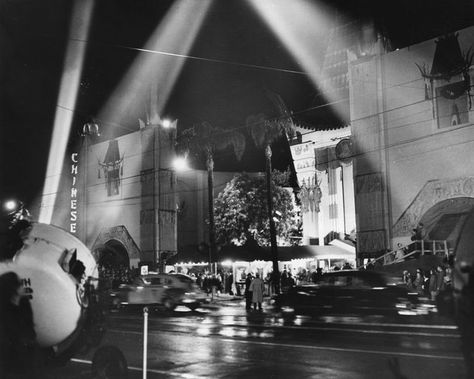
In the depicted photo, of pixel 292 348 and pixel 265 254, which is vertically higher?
pixel 265 254

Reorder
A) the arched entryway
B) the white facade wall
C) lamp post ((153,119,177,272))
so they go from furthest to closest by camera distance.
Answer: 1. the white facade wall
2. the arched entryway
3. lamp post ((153,119,177,272))

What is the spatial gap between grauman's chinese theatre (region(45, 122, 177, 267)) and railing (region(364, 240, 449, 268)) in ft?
60.1

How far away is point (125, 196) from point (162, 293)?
22.1m

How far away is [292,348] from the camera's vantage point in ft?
38.9

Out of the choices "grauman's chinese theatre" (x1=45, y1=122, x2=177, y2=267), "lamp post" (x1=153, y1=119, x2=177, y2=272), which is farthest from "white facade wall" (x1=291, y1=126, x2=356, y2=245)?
"grauman's chinese theatre" (x1=45, y1=122, x2=177, y2=267)

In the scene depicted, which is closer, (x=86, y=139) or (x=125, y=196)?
(x=125, y=196)

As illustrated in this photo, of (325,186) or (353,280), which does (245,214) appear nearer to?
(325,186)

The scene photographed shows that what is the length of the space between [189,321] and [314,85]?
37695mm

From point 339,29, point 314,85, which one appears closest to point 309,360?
point 339,29

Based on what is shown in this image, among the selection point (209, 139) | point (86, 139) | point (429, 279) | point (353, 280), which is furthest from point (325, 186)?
point (353, 280)

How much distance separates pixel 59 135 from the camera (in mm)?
37250

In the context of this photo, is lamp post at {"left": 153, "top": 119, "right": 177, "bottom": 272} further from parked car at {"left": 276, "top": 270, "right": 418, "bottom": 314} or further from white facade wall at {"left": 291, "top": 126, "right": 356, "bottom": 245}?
parked car at {"left": 276, "top": 270, "right": 418, "bottom": 314}

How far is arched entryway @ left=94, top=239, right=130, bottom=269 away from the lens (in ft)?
144

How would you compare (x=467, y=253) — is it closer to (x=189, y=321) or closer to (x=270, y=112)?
(x=189, y=321)
